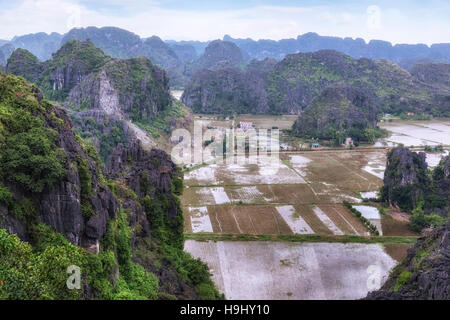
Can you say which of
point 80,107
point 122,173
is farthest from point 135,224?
point 80,107

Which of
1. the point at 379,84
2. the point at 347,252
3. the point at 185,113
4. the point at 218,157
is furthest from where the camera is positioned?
the point at 379,84

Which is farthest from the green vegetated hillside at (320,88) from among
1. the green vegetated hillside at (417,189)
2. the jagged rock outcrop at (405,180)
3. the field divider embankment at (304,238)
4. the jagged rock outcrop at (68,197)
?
the jagged rock outcrop at (68,197)

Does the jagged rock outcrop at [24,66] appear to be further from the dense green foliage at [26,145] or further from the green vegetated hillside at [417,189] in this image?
the dense green foliage at [26,145]

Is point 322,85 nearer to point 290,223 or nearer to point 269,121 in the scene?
point 269,121

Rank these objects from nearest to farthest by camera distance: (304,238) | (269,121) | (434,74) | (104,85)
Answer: (304,238)
(104,85)
(269,121)
(434,74)

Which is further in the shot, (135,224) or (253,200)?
(253,200)

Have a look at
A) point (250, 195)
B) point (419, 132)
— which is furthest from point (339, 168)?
point (419, 132)

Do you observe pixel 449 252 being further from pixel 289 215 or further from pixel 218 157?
pixel 218 157
